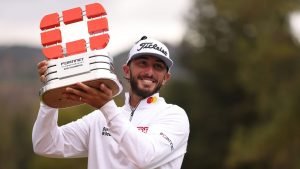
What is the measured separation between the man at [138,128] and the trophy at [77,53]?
0.56 m

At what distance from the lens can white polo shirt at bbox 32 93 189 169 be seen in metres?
5.96

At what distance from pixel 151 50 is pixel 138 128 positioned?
608mm

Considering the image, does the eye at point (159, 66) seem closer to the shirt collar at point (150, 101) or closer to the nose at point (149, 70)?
the nose at point (149, 70)

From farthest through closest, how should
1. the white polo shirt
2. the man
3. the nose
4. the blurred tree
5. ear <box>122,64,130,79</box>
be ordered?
1. the blurred tree
2. ear <box>122,64,130,79</box>
3. the nose
4. the man
5. the white polo shirt

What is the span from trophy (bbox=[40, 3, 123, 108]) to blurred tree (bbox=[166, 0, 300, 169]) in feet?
101

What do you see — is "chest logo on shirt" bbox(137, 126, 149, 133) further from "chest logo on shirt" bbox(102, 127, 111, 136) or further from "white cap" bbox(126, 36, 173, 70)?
"white cap" bbox(126, 36, 173, 70)

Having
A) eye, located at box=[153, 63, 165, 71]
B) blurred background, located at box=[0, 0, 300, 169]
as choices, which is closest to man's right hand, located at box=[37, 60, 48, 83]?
eye, located at box=[153, 63, 165, 71]

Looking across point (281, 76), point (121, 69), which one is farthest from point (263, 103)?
point (121, 69)

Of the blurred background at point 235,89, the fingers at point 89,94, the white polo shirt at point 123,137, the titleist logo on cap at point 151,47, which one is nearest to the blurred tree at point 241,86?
the blurred background at point 235,89

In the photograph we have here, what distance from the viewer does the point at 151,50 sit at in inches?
257

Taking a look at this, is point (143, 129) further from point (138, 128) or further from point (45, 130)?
point (45, 130)

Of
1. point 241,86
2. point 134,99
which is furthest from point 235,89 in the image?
point 134,99

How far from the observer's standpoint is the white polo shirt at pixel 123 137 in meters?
5.96

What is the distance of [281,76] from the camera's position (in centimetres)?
4103
